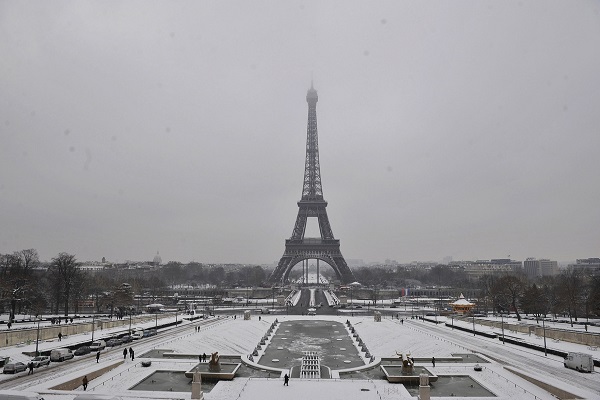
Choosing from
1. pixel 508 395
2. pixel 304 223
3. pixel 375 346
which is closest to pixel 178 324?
pixel 375 346

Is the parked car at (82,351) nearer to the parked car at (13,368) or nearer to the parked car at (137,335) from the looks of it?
the parked car at (13,368)

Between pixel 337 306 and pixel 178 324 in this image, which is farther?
pixel 337 306

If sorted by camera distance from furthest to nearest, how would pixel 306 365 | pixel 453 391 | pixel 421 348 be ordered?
pixel 421 348 → pixel 306 365 → pixel 453 391

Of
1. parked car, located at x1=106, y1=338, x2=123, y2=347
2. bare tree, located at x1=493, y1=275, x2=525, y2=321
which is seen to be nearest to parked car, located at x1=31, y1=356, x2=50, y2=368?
Result: parked car, located at x1=106, y1=338, x2=123, y2=347

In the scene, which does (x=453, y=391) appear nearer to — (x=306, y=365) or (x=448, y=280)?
(x=306, y=365)

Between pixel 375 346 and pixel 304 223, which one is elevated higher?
pixel 304 223

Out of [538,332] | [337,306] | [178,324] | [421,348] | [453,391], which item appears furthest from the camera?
[337,306]
